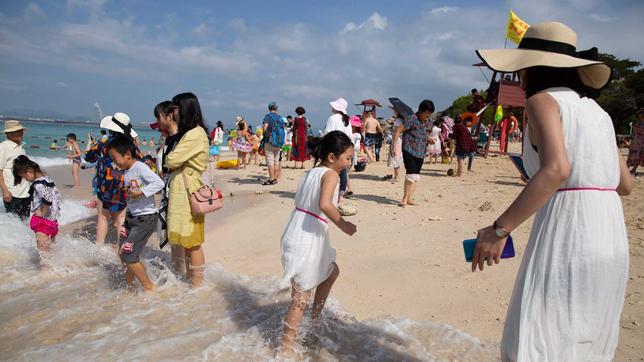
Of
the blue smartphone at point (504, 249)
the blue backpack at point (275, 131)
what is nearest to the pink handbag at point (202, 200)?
the blue smartphone at point (504, 249)

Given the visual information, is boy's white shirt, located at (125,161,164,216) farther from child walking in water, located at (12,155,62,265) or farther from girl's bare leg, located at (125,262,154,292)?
child walking in water, located at (12,155,62,265)

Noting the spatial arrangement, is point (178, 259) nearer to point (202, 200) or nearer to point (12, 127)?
point (202, 200)

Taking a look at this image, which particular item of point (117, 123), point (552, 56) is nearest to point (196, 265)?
point (117, 123)

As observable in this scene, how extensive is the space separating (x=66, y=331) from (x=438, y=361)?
299cm

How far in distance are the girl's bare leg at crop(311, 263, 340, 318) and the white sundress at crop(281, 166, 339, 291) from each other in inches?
6.3

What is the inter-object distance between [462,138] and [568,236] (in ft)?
33.8

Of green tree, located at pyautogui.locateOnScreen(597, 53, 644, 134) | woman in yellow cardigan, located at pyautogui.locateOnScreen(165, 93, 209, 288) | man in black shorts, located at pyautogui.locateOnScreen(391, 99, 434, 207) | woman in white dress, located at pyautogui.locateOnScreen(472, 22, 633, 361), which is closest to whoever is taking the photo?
woman in white dress, located at pyautogui.locateOnScreen(472, 22, 633, 361)

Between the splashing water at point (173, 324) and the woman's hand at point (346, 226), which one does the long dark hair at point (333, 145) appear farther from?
the splashing water at point (173, 324)

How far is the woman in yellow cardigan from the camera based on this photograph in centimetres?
384

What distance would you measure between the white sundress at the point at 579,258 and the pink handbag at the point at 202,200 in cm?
286

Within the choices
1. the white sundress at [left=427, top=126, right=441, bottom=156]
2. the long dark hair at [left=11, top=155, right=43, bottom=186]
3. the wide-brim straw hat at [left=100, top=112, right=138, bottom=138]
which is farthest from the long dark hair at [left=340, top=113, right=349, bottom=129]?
the white sundress at [left=427, top=126, right=441, bottom=156]

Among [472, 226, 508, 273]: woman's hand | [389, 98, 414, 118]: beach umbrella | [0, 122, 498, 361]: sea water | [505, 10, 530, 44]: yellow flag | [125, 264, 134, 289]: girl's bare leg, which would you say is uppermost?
[505, 10, 530, 44]: yellow flag

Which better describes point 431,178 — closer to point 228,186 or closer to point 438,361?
point 228,186

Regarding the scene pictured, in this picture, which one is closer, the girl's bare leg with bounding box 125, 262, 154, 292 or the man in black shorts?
the girl's bare leg with bounding box 125, 262, 154, 292
